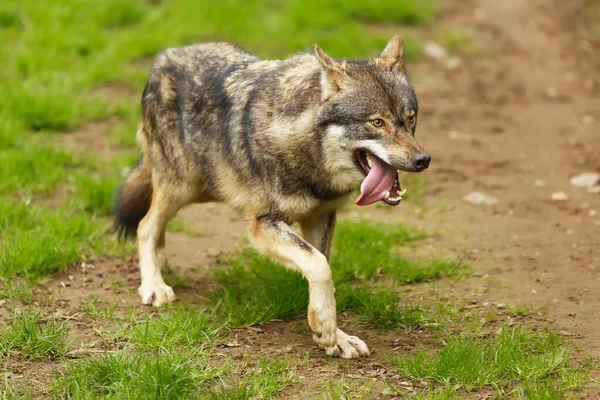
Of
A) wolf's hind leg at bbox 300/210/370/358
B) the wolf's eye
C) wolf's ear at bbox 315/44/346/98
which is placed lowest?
wolf's hind leg at bbox 300/210/370/358

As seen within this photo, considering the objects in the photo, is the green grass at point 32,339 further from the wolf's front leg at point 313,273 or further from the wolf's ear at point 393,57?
the wolf's ear at point 393,57

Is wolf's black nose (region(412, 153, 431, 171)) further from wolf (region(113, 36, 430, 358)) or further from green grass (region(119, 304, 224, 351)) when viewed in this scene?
green grass (region(119, 304, 224, 351))

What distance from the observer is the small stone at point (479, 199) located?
7.27 meters

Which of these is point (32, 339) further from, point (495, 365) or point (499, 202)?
point (499, 202)

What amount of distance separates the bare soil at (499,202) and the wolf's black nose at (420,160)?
1090 mm

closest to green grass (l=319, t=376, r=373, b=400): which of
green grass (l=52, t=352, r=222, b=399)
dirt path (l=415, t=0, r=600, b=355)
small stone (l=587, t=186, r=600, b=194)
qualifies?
green grass (l=52, t=352, r=222, b=399)

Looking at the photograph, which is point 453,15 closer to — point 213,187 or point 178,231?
point 178,231

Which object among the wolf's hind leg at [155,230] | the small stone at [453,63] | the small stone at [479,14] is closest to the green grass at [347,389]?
the wolf's hind leg at [155,230]

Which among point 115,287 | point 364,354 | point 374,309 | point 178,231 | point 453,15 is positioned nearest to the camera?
point 364,354

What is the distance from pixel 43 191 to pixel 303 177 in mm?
2933

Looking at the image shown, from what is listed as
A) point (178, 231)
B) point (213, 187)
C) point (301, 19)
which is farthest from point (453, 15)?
point (213, 187)

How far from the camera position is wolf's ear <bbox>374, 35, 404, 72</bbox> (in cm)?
504

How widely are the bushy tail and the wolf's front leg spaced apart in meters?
1.30

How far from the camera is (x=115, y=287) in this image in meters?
5.76
